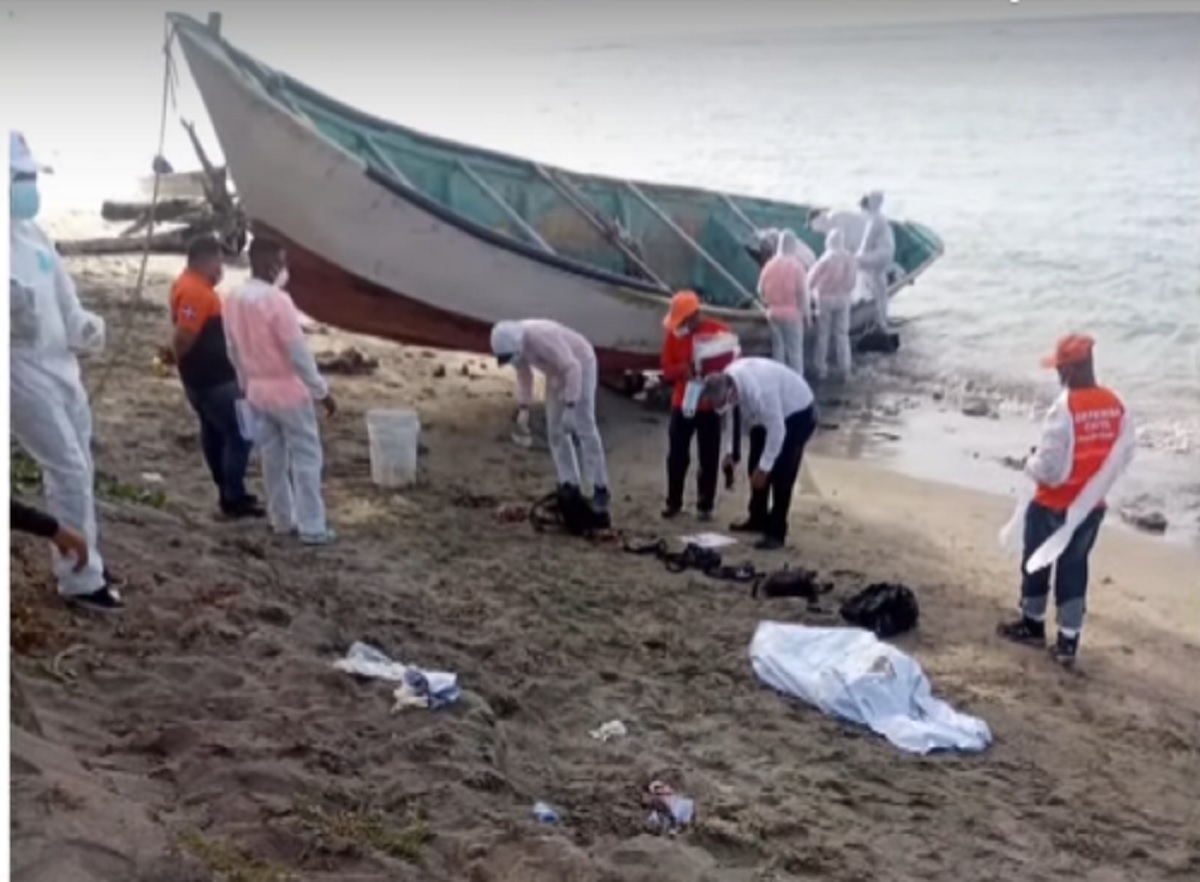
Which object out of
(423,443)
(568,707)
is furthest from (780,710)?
(423,443)

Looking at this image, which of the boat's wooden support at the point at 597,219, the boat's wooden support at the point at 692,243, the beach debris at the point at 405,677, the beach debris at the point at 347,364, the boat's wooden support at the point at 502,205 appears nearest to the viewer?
the beach debris at the point at 405,677

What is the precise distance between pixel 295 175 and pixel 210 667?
5866 millimetres

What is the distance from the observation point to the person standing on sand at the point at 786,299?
41.0ft

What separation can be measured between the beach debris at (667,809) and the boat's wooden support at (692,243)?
8536 millimetres

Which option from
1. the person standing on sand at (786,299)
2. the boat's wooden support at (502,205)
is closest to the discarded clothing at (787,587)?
the boat's wooden support at (502,205)

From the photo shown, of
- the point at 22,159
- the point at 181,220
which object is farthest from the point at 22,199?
the point at 181,220

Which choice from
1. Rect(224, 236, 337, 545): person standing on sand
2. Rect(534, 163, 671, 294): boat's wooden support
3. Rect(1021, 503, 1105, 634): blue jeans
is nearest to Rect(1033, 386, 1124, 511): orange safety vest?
Rect(1021, 503, 1105, 634): blue jeans

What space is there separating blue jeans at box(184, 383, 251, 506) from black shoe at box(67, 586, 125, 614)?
Answer: 7.18 feet

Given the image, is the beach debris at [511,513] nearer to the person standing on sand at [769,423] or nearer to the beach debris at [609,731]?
the person standing on sand at [769,423]

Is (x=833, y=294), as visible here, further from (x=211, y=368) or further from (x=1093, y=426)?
(x=211, y=368)

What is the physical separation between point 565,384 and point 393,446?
3.89 ft

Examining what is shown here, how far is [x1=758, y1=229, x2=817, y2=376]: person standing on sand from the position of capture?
1250cm

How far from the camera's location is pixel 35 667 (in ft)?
15.8

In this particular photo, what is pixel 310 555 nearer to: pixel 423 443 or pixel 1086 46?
pixel 423 443
